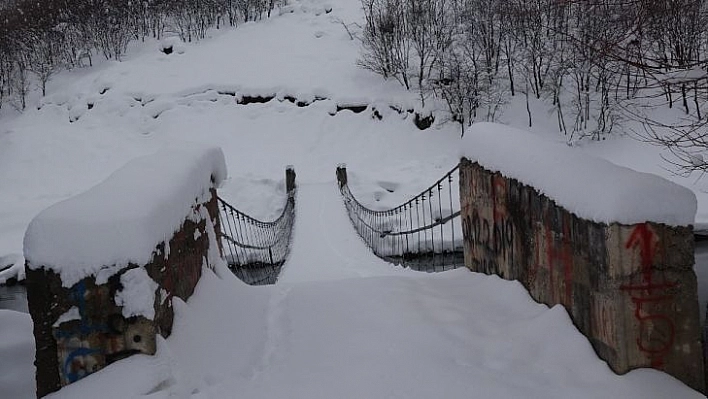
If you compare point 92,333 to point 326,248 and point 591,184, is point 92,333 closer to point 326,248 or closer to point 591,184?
point 591,184

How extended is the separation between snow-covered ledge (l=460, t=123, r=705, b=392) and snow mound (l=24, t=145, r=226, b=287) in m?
1.88

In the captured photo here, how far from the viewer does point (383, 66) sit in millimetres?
21234

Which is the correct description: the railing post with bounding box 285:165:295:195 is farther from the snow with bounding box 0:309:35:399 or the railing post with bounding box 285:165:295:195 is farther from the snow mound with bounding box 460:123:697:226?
the snow with bounding box 0:309:35:399

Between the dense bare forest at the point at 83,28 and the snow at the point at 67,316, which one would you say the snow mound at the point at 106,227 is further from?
the dense bare forest at the point at 83,28

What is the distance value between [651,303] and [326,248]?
684 cm

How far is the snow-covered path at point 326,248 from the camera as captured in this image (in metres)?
8.09

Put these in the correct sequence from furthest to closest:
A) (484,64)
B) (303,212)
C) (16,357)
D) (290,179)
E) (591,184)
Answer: (484,64), (290,179), (303,212), (16,357), (591,184)

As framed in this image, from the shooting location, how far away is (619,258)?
298 cm

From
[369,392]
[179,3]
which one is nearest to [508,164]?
[369,392]

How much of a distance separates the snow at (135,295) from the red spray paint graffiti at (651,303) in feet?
6.43

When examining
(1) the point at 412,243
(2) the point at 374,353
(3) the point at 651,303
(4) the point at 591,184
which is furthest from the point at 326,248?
(3) the point at 651,303

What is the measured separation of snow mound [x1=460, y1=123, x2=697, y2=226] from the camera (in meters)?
2.96

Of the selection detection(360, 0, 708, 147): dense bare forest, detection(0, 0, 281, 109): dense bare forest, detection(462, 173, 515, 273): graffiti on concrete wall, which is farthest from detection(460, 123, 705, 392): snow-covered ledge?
detection(0, 0, 281, 109): dense bare forest

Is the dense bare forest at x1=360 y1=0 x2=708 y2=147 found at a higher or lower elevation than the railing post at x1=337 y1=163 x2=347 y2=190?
higher
